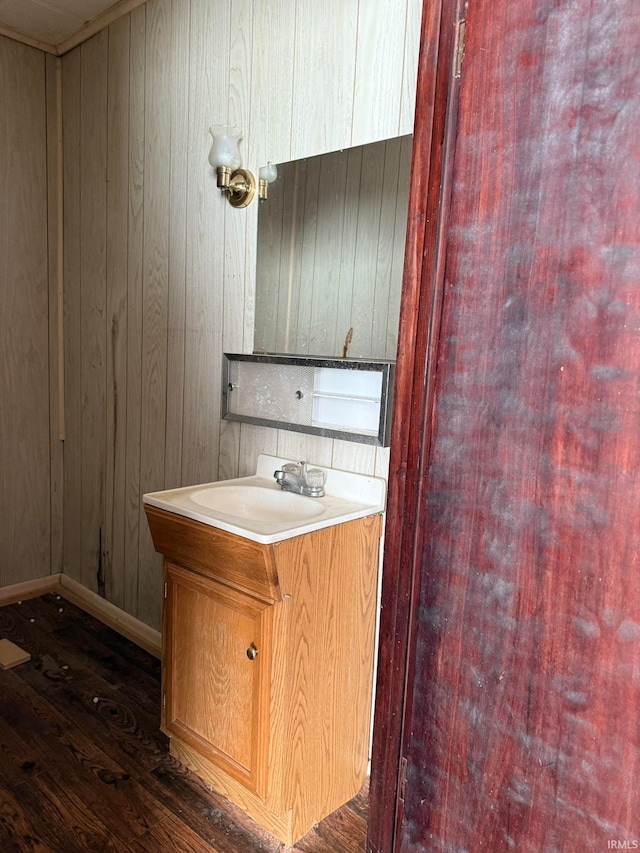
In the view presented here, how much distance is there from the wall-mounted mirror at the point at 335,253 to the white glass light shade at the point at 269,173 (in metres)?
0.02

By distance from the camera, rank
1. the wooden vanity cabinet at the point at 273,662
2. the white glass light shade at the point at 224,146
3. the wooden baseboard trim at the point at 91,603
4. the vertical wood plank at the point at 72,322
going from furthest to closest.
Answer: the vertical wood plank at the point at 72,322, the wooden baseboard trim at the point at 91,603, the white glass light shade at the point at 224,146, the wooden vanity cabinet at the point at 273,662

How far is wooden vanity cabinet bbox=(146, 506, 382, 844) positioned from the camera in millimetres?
1469

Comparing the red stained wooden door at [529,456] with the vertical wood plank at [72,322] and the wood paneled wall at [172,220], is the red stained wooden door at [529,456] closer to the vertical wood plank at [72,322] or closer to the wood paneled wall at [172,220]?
the wood paneled wall at [172,220]

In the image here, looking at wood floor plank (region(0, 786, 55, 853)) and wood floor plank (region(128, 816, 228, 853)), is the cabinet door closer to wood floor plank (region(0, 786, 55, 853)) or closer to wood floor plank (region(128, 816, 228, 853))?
wood floor plank (region(128, 816, 228, 853))

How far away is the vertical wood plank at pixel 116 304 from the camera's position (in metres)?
2.48

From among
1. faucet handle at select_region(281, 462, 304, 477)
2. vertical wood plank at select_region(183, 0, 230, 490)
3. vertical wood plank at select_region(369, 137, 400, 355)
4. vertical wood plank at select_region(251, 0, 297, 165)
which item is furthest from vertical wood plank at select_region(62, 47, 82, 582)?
vertical wood plank at select_region(369, 137, 400, 355)

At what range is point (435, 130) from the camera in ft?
2.51

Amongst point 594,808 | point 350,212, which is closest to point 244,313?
point 350,212

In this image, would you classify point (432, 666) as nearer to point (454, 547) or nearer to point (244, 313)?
point (454, 547)

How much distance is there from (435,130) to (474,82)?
0.07 m

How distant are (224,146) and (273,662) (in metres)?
1.61

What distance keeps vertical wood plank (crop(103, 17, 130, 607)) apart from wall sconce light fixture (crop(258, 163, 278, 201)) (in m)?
0.84

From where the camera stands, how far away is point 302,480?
1.78m

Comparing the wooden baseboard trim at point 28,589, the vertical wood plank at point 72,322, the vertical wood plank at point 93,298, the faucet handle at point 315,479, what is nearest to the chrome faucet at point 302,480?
the faucet handle at point 315,479
